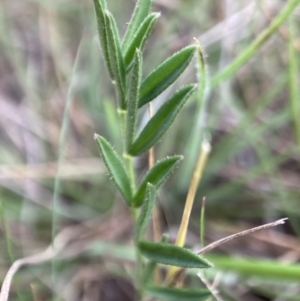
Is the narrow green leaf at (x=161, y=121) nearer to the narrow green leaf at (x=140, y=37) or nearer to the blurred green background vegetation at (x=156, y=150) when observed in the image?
the narrow green leaf at (x=140, y=37)

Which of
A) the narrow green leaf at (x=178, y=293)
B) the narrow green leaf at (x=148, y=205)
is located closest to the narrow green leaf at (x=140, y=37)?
the narrow green leaf at (x=148, y=205)

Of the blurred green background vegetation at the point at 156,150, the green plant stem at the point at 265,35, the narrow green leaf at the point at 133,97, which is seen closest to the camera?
the narrow green leaf at the point at 133,97

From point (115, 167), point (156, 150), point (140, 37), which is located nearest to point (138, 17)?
point (140, 37)

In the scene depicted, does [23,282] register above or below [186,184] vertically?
below

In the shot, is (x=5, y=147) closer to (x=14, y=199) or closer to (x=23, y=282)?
(x=14, y=199)

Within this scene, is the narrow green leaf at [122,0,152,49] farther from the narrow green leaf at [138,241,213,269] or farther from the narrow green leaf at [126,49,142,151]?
the narrow green leaf at [138,241,213,269]

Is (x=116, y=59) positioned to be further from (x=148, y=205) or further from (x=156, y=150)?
(x=156, y=150)

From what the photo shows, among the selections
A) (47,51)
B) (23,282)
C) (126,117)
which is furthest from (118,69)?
(47,51)
